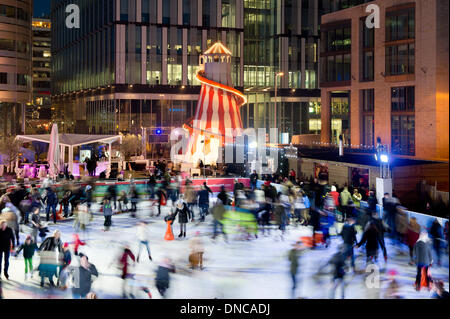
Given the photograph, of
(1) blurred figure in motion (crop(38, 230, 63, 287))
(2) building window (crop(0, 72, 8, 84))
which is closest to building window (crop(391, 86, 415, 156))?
(1) blurred figure in motion (crop(38, 230, 63, 287))

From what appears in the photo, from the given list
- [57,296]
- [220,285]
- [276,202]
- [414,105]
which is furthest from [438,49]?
[57,296]

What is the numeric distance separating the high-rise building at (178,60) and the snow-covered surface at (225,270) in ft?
143

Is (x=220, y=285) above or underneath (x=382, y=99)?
underneath

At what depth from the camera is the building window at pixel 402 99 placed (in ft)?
143

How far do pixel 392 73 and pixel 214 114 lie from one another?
46.4 ft

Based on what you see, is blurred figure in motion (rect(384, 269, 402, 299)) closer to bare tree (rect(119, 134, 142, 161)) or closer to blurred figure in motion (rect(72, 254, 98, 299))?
blurred figure in motion (rect(72, 254, 98, 299))

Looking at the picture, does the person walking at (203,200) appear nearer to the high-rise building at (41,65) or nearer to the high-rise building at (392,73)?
the high-rise building at (392,73)

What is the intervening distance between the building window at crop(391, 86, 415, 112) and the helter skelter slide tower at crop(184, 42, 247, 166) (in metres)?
12.0

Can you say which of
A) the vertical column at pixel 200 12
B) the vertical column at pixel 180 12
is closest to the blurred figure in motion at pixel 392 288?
the vertical column at pixel 180 12

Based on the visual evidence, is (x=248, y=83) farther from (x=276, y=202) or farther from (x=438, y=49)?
(x=276, y=202)

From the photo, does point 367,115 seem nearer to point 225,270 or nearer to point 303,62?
point 303,62

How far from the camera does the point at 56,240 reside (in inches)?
528

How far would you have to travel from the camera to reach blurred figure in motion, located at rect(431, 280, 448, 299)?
12988 millimetres

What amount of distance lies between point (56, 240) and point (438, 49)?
3349 centimetres
